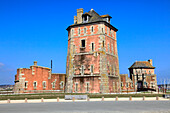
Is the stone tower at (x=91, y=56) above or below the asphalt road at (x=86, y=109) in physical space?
above

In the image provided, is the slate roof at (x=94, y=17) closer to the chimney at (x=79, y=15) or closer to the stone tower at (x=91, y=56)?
the stone tower at (x=91, y=56)

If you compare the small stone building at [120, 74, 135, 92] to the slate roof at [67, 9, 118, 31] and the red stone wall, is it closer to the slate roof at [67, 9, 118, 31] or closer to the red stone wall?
the slate roof at [67, 9, 118, 31]

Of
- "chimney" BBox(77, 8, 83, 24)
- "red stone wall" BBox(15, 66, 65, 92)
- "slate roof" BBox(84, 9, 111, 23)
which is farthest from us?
"chimney" BBox(77, 8, 83, 24)

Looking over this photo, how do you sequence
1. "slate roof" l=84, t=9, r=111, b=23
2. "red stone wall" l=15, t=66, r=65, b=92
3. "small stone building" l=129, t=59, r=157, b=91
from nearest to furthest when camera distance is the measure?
"red stone wall" l=15, t=66, r=65, b=92 → "slate roof" l=84, t=9, r=111, b=23 → "small stone building" l=129, t=59, r=157, b=91

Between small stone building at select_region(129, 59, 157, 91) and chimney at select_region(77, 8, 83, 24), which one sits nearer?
chimney at select_region(77, 8, 83, 24)

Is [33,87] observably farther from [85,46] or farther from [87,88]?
[85,46]

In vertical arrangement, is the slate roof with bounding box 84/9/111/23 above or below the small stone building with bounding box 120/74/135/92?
above

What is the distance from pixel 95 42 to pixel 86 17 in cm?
625

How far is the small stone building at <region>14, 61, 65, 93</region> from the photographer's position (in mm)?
34969

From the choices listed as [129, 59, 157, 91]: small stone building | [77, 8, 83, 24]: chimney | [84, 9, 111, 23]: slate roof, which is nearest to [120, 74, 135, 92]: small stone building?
[129, 59, 157, 91]: small stone building

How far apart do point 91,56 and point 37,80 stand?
41.1 ft

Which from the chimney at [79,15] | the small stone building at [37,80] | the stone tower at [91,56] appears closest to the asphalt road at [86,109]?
the stone tower at [91,56]

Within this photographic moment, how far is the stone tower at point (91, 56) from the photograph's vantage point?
114 ft

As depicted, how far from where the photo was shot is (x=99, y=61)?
35.2 metres
